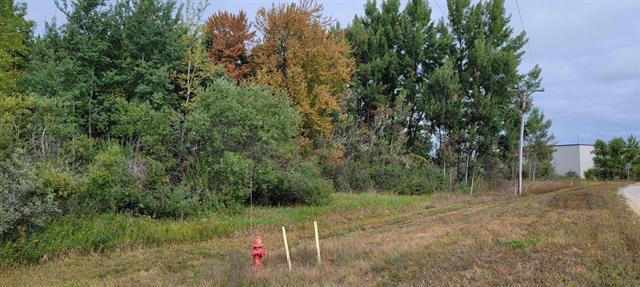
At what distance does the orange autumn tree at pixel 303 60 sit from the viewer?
3072 centimetres

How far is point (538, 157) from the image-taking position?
59.1m

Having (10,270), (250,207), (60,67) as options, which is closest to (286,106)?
(250,207)

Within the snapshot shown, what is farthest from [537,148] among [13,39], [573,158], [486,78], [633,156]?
[13,39]

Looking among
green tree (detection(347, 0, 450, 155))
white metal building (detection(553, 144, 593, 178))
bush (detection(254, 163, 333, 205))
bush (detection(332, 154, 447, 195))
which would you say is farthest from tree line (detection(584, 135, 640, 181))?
bush (detection(254, 163, 333, 205))

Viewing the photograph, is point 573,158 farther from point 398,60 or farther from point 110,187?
point 110,187

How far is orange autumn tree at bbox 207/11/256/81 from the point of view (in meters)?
32.2

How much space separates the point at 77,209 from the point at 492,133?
1483 inches

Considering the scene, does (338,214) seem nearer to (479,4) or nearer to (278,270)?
(278,270)

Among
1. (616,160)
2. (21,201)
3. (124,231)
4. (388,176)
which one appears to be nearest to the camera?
(21,201)

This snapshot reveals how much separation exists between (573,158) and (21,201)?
92.8m

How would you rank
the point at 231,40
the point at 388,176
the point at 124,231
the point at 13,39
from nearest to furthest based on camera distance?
1. the point at 124,231
2. the point at 13,39
3. the point at 231,40
4. the point at 388,176

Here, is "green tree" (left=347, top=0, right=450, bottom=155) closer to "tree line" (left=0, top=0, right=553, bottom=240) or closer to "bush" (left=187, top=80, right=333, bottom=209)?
"tree line" (left=0, top=0, right=553, bottom=240)

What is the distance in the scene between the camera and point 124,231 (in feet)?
47.3

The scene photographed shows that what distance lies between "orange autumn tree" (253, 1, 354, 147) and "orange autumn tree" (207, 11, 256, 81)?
1.23 meters
